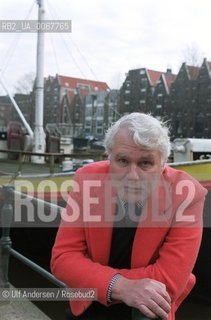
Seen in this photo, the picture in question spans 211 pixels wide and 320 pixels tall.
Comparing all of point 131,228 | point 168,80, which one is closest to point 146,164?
point 131,228

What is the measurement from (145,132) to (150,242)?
1.21 feet

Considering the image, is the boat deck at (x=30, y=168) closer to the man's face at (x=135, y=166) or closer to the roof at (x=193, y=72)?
→ the man's face at (x=135, y=166)

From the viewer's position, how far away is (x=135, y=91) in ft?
177

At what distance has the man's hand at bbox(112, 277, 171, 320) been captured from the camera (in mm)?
1333

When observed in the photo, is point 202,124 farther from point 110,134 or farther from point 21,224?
point 110,134

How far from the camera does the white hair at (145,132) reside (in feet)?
4.90

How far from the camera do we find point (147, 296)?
4.42 feet

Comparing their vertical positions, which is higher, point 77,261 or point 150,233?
point 150,233

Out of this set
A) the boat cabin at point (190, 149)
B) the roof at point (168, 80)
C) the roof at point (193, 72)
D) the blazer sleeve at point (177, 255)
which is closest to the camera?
the blazer sleeve at point (177, 255)

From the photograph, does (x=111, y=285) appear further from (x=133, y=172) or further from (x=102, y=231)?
(x=133, y=172)

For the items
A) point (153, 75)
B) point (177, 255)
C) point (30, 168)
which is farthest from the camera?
point (153, 75)

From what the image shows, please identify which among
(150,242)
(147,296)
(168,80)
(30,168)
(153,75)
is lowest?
(30,168)

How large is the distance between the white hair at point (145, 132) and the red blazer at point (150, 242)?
0.12 meters

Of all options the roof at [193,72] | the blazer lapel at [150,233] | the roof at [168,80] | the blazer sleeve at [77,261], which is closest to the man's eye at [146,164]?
the blazer lapel at [150,233]
